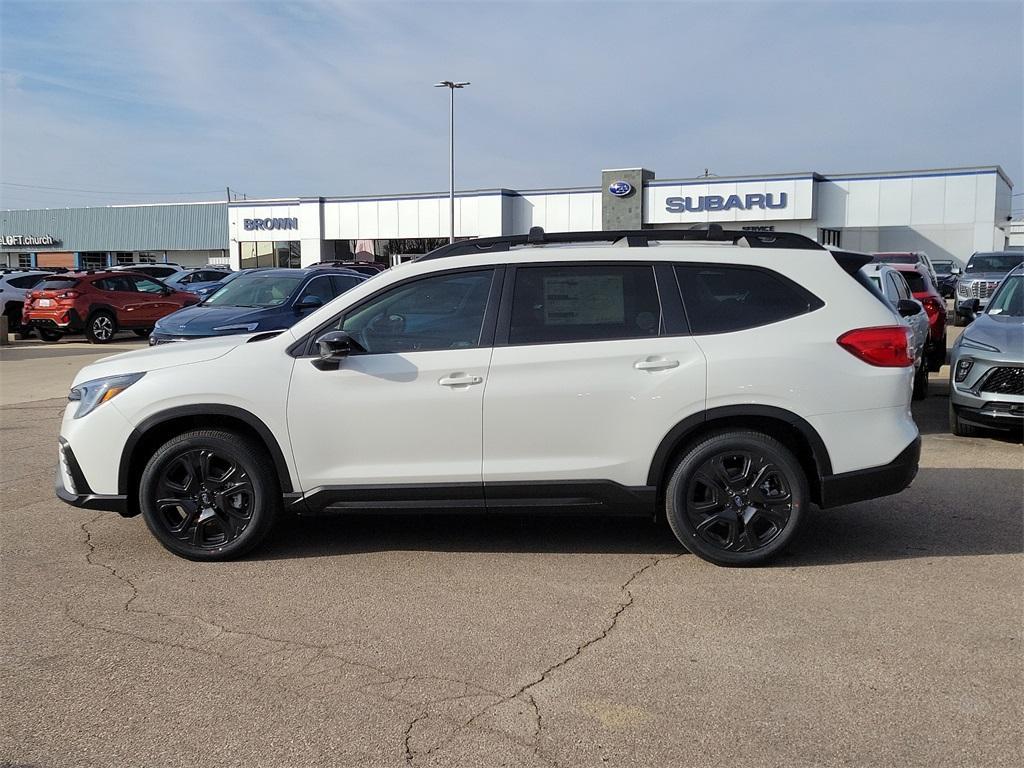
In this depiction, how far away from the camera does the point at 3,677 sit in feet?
12.5

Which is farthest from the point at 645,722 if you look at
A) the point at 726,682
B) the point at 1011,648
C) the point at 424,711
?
the point at 1011,648

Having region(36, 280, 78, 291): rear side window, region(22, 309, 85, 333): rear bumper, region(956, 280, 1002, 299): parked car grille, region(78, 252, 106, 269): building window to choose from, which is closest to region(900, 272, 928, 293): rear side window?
region(956, 280, 1002, 299): parked car grille

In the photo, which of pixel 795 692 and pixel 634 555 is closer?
pixel 795 692

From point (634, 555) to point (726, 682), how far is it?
1684mm

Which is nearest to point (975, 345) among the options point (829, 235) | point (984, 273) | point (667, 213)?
point (984, 273)

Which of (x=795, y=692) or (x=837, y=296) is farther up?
(x=837, y=296)

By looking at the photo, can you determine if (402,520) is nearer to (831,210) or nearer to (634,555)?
(634,555)

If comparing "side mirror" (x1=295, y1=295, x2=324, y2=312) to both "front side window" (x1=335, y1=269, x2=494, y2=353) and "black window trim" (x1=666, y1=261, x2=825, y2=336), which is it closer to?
"front side window" (x1=335, y1=269, x2=494, y2=353)

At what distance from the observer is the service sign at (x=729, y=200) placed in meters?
41.1

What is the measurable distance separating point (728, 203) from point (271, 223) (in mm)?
25996

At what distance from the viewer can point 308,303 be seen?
1241cm

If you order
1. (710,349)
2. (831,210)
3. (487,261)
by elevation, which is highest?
(831,210)

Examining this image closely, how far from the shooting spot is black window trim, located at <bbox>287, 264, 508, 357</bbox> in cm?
517

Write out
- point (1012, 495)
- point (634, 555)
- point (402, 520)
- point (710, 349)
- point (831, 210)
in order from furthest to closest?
1. point (831, 210)
2. point (1012, 495)
3. point (402, 520)
4. point (634, 555)
5. point (710, 349)
